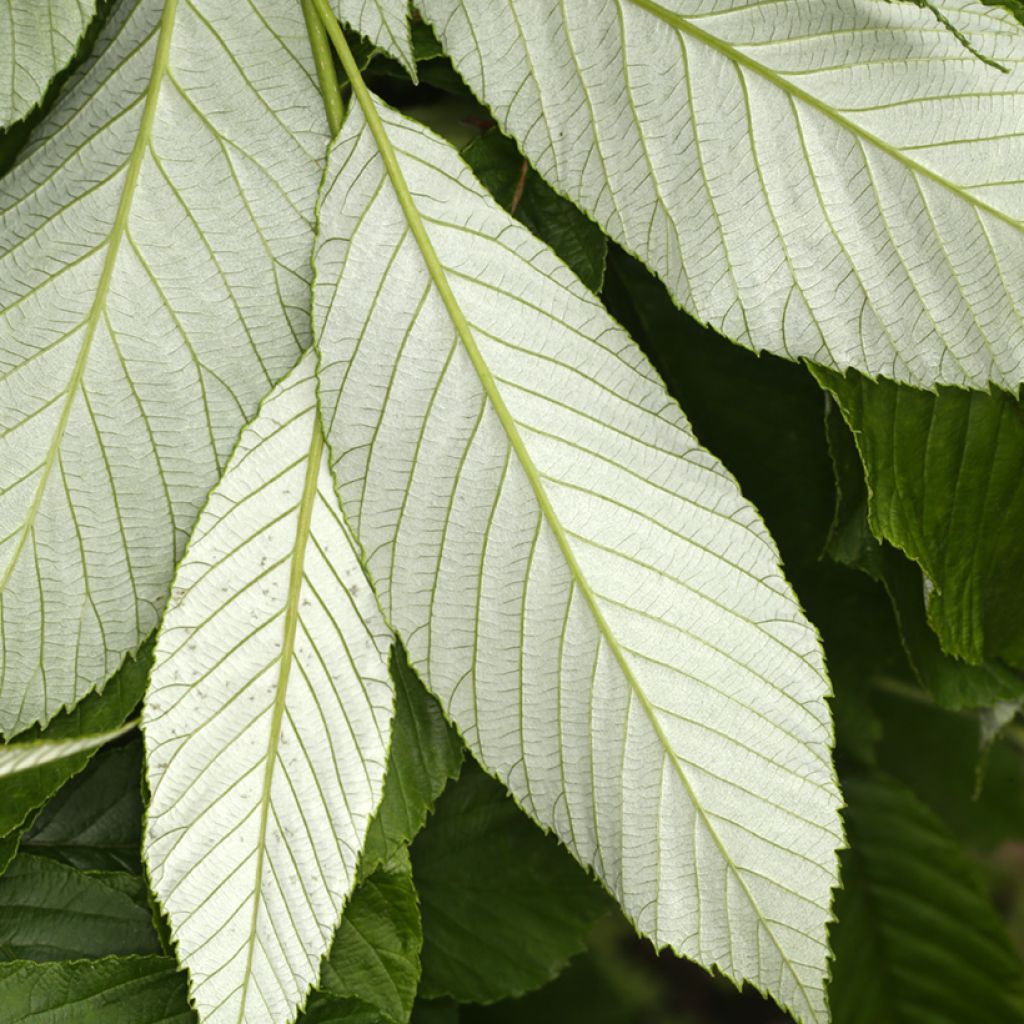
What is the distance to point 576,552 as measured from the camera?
1.17ft

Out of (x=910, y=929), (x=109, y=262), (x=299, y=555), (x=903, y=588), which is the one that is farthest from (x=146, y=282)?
(x=910, y=929)

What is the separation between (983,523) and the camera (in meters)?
0.43

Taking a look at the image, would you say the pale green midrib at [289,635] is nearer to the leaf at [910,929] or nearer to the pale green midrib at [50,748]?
the pale green midrib at [50,748]

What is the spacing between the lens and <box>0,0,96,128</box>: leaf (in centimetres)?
36

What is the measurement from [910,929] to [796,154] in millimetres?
507

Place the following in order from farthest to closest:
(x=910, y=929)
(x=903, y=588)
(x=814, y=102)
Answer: (x=910, y=929), (x=903, y=588), (x=814, y=102)

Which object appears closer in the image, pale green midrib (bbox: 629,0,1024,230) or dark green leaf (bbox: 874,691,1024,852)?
pale green midrib (bbox: 629,0,1024,230)

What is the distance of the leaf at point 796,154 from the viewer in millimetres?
352

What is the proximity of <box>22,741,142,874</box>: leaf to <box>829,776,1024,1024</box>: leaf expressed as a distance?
0.42 m

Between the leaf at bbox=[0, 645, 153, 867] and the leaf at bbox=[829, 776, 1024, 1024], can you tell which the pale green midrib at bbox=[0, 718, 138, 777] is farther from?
the leaf at bbox=[829, 776, 1024, 1024]

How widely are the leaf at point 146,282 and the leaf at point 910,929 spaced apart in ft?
1.61

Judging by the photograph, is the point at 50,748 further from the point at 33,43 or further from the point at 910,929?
the point at 910,929

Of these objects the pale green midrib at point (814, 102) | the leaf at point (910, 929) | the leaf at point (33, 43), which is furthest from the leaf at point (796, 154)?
the leaf at point (910, 929)

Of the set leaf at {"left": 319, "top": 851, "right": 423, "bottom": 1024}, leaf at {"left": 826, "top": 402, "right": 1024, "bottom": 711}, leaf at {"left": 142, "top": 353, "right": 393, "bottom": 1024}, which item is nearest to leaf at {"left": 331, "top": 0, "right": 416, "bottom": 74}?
leaf at {"left": 142, "top": 353, "right": 393, "bottom": 1024}
